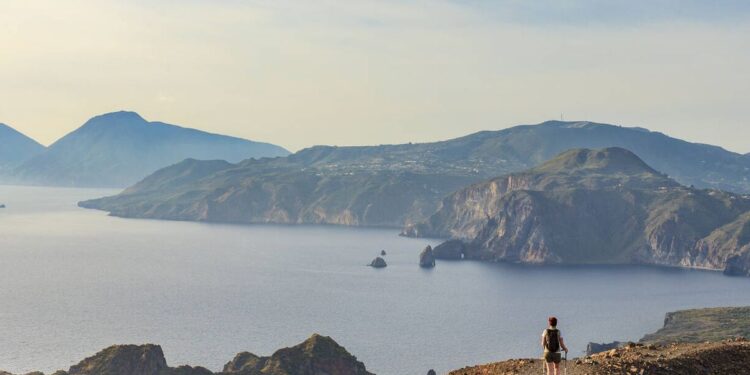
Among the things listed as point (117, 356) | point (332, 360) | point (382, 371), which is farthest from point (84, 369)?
point (382, 371)

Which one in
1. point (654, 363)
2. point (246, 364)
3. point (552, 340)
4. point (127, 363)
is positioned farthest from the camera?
point (246, 364)

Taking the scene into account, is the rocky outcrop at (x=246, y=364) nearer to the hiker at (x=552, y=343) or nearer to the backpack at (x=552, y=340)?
the hiker at (x=552, y=343)

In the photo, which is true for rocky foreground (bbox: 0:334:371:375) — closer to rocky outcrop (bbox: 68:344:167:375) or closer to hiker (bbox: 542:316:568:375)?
rocky outcrop (bbox: 68:344:167:375)

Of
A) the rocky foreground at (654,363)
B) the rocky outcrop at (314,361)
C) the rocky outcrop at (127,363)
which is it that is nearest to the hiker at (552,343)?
the rocky foreground at (654,363)

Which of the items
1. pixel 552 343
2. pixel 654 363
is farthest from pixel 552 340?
pixel 654 363

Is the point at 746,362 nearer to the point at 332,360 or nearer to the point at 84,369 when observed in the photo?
the point at 332,360

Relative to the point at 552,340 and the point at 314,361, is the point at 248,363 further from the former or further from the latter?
the point at 552,340
